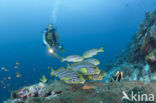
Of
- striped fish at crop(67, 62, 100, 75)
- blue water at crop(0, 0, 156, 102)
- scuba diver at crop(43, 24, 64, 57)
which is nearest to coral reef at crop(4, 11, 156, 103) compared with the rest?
striped fish at crop(67, 62, 100, 75)

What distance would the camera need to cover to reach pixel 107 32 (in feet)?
509

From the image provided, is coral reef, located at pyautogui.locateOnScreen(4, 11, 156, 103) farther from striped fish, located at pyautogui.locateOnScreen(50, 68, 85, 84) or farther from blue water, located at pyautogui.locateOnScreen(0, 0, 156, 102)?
blue water, located at pyautogui.locateOnScreen(0, 0, 156, 102)

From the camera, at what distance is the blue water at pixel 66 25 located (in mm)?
76238

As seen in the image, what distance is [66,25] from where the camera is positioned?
456 ft

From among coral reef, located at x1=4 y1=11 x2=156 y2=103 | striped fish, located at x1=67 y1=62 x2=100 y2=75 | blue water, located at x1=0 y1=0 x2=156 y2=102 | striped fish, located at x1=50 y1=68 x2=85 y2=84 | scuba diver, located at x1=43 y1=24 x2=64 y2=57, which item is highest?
blue water, located at x1=0 y1=0 x2=156 y2=102

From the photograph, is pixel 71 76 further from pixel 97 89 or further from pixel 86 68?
pixel 97 89

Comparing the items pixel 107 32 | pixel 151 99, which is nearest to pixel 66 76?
pixel 151 99

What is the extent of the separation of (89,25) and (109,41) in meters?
27.6

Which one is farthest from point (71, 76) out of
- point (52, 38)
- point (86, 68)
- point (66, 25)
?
point (66, 25)

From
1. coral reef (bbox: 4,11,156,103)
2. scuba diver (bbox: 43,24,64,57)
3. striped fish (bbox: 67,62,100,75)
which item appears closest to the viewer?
coral reef (bbox: 4,11,156,103)

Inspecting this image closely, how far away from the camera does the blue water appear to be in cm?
7624

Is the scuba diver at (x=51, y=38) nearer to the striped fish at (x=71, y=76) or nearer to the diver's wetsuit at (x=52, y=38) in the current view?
the diver's wetsuit at (x=52, y=38)

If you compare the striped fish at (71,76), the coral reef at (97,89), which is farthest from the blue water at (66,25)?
the striped fish at (71,76)

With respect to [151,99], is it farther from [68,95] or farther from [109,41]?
[109,41]
